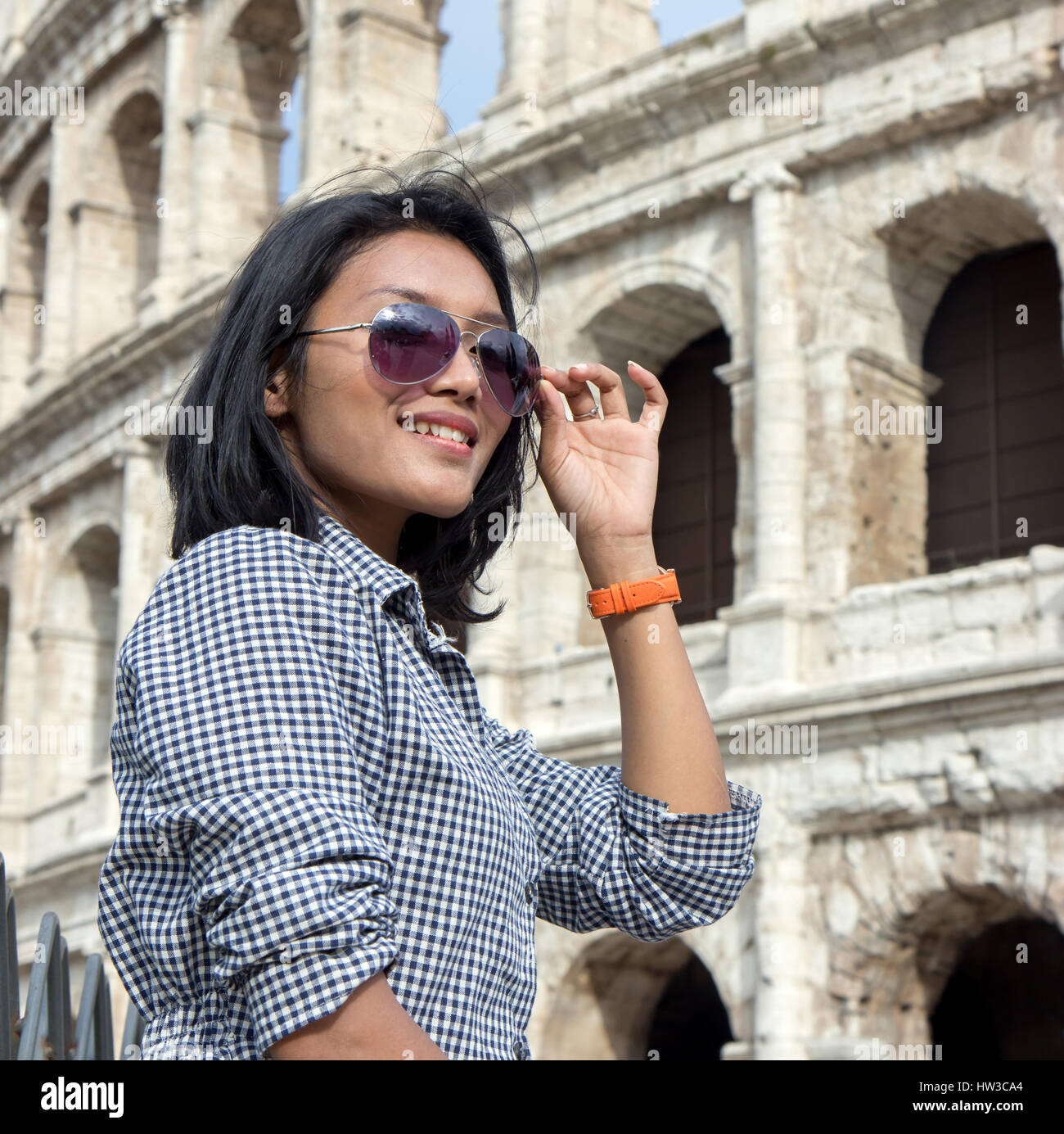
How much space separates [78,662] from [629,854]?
1652 centimetres

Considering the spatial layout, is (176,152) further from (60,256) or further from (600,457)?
(600,457)

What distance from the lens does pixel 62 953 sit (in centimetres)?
286

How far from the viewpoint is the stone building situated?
9953 mm

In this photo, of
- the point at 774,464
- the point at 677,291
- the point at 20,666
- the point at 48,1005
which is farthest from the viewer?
the point at 20,666

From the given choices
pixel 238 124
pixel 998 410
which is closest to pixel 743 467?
pixel 998 410

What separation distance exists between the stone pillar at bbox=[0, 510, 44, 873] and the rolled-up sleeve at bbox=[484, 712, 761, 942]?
16.0 meters

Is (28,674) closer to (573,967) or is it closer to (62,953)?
(573,967)

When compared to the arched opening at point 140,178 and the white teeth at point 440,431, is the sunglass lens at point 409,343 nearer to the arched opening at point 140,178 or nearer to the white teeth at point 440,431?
the white teeth at point 440,431

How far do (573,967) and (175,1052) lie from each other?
34.3 feet

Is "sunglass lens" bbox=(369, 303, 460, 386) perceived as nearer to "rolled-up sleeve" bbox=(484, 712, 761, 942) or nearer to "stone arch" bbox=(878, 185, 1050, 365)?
"rolled-up sleeve" bbox=(484, 712, 761, 942)

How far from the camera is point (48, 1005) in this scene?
8.10ft

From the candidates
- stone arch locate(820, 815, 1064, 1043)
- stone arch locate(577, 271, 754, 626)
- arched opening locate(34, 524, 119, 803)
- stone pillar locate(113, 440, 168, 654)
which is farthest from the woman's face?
arched opening locate(34, 524, 119, 803)

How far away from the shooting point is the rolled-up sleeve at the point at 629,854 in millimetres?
1815

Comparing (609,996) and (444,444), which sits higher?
(444,444)
